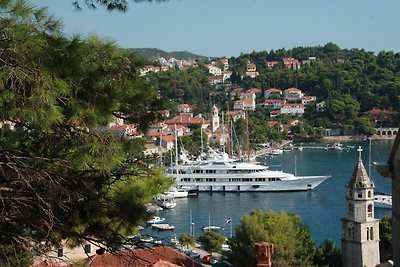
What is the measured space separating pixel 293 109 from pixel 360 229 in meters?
33.7

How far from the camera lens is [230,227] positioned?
568 inches

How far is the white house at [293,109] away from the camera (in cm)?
4247

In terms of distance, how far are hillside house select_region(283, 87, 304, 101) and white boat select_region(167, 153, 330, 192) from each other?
80.0 feet

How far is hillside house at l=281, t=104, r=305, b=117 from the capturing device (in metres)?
42.5

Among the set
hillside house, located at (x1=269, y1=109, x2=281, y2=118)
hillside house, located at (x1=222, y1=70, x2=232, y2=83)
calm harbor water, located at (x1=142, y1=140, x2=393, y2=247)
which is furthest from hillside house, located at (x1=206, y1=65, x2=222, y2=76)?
calm harbor water, located at (x1=142, y1=140, x2=393, y2=247)

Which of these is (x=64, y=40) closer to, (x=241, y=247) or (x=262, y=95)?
(x=241, y=247)

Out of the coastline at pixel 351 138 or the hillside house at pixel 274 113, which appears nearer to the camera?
the coastline at pixel 351 138

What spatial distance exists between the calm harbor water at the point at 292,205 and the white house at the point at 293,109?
621 inches

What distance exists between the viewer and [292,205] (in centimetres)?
1803

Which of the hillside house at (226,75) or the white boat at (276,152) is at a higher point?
the hillside house at (226,75)

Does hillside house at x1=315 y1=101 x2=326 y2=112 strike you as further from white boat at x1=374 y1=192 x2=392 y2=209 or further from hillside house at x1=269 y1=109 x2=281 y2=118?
white boat at x1=374 y1=192 x2=392 y2=209

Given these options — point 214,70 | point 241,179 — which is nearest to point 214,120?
point 241,179

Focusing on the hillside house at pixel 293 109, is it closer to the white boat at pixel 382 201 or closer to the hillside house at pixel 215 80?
the hillside house at pixel 215 80

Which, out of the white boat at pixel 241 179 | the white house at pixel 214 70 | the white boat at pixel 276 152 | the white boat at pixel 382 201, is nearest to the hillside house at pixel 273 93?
the white house at pixel 214 70
